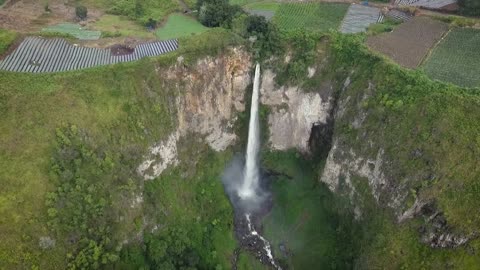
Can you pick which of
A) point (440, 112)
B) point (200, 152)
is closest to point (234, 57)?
point (200, 152)

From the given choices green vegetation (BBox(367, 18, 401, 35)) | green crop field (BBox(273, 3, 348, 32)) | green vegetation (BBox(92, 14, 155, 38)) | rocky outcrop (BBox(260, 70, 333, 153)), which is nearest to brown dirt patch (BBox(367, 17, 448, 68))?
green vegetation (BBox(367, 18, 401, 35))

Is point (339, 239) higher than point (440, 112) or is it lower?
lower

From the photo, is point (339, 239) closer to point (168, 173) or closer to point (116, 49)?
point (168, 173)

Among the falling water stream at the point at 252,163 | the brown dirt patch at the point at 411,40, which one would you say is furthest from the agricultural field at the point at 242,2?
the brown dirt patch at the point at 411,40

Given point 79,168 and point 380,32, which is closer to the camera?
point 79,168

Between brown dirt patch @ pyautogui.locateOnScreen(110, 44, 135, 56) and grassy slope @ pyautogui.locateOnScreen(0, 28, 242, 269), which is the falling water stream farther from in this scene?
brown dirt patch @ pyautogui.locateOnScreen(110, 44, 135, 56)

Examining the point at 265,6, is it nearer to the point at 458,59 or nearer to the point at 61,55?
the point at 458,59

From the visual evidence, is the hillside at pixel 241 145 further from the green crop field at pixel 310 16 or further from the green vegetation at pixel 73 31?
the green vegetation at pixel 73 31
